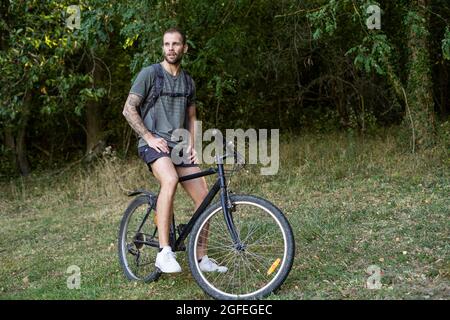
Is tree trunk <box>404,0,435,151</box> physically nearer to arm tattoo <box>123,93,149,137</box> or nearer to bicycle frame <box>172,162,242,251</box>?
bicycle frame <box>172,162,242,251</box>

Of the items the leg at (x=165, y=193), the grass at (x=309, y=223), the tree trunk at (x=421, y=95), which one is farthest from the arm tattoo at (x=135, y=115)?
the tree trunk at (x=421, y=95)

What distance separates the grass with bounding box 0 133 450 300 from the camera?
4703mm

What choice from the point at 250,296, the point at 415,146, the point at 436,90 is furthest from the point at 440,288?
the point at 436,90

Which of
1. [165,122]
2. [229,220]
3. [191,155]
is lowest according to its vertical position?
[229,220]

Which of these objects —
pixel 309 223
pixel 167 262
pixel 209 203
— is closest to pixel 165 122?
pixel 209 203

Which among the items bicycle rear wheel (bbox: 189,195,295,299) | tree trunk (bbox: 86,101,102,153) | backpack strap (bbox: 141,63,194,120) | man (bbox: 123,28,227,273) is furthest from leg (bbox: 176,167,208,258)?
tree trunk (bbox: 86,101,102,153)

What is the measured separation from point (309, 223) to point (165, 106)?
228 cm

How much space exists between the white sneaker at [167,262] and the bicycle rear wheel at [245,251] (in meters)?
0.20

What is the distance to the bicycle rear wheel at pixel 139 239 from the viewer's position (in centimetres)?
513

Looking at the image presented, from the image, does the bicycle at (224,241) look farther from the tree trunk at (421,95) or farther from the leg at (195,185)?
the tree trunk at (421,95)

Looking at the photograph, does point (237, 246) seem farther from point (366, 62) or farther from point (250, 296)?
point (366, 62)

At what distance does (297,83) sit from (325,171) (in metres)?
4.65

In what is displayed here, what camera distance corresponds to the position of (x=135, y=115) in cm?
457

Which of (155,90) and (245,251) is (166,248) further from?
(155,90)
